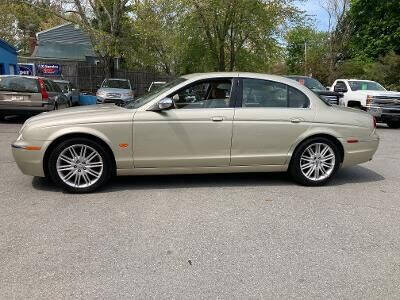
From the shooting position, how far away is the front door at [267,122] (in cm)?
593

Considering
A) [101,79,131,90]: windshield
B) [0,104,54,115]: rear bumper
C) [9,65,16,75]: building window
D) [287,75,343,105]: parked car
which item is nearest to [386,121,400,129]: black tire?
[287,75,343,105]: parked car

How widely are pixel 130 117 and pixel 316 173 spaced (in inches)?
109

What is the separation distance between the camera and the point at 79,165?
559 cm

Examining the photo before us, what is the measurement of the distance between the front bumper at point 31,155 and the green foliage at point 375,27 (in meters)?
34.6

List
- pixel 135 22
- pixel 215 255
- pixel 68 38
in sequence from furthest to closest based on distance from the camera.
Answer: pixel 68 38 < pixel 135 22 < pixel 215 255

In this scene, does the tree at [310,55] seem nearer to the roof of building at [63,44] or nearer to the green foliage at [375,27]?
the green foliage at [375,27]

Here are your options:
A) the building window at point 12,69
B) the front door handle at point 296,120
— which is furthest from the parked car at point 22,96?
the front door handle at point 296,120

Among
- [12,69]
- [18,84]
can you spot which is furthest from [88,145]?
[12,69]

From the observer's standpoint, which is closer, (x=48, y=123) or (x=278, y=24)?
(x=48, y=123)

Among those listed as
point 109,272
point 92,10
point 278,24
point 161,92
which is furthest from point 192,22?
point 109,272

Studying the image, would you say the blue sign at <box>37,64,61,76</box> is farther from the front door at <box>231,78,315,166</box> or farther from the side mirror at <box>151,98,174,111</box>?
the front door at <box>231,78,315,166</box>

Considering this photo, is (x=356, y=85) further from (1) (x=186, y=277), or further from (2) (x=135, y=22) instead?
(1) (x=186, y=277)

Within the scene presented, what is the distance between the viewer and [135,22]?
24.6 meters

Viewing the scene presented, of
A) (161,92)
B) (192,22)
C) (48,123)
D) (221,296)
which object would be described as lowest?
(221,296)
